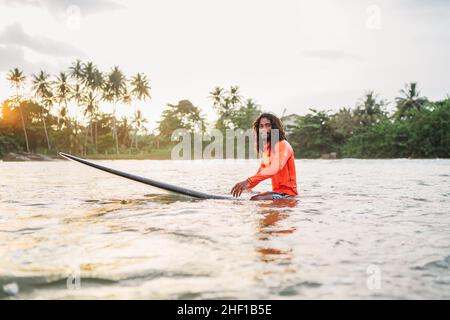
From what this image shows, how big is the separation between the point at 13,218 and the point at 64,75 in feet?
174

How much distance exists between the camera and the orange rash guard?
514 centimetres

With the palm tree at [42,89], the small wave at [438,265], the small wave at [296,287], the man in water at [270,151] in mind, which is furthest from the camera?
the palm tree at [42,89]

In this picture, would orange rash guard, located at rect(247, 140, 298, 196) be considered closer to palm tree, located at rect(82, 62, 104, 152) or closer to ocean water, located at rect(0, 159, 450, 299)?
ocean water, located at rect(0, 159, 450, 299)

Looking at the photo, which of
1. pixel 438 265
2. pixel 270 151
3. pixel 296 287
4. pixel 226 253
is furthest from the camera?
pixel 270 151

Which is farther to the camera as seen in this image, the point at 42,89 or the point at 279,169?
the point at 42,89

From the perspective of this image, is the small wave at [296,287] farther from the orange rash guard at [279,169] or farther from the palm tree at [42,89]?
the palm tree at [42,89]

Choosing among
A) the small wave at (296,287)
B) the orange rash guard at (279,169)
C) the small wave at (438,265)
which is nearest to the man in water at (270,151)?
the orange rash guard at (279,169)

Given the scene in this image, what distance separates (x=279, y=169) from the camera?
5.16 m

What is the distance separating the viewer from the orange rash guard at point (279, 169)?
514 cm

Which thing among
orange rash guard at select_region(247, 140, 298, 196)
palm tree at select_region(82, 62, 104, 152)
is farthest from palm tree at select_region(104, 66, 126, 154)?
orange rash guard at select_region(247, 140, 298, 196)

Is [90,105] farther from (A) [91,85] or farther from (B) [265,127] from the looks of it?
(B) [265,127]

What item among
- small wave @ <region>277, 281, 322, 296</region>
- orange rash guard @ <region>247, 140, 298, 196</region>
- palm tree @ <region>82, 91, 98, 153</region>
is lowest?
small wave @ <region>277, 281, 322, 296</region>

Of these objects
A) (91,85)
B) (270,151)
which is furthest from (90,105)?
(270,151)

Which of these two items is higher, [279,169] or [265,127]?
[265,127]
